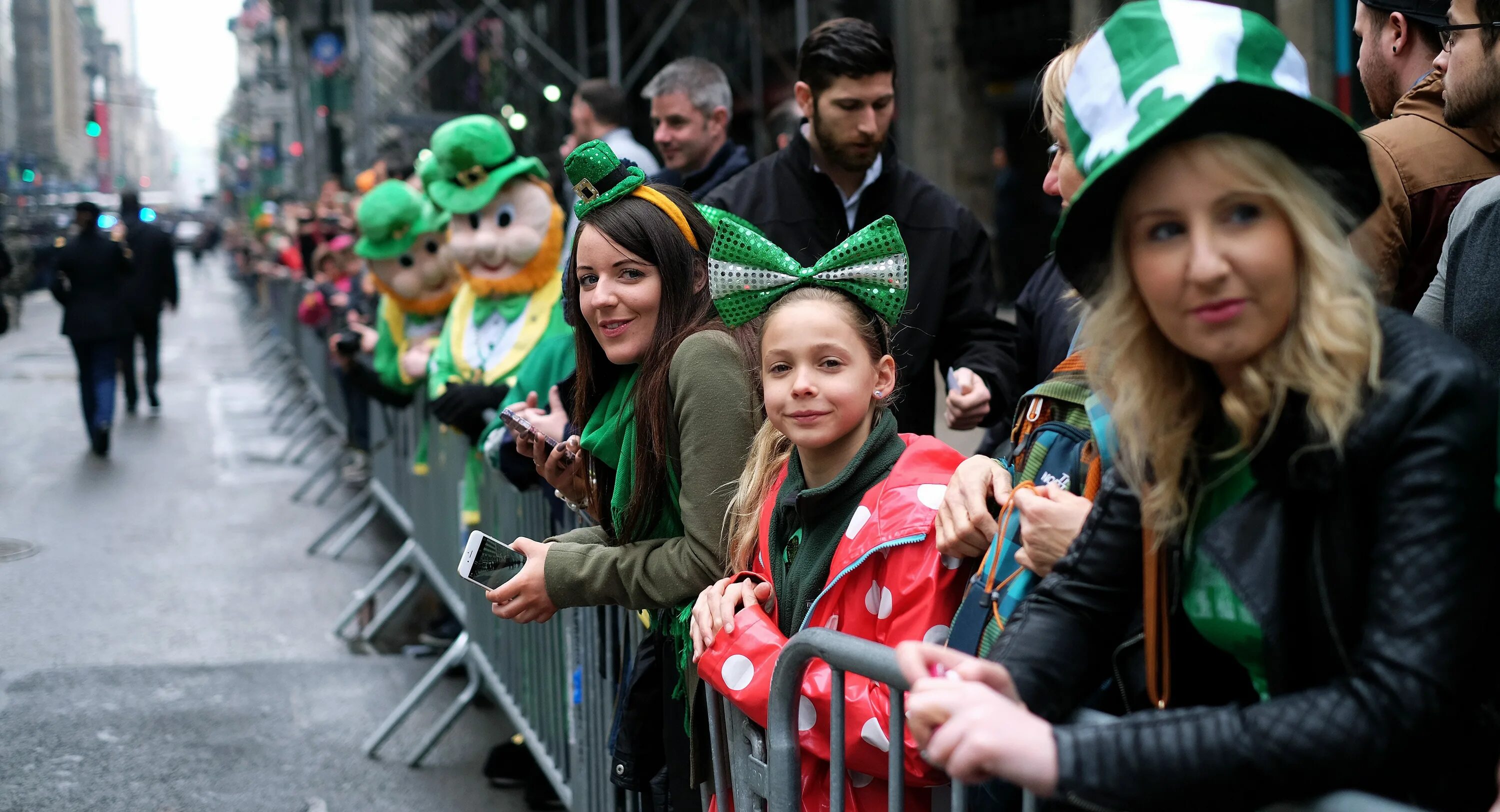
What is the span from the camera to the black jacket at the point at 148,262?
14641 mm

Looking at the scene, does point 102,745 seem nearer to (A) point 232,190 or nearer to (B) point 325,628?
(B) point 325,628

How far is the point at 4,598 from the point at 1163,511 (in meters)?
7.61

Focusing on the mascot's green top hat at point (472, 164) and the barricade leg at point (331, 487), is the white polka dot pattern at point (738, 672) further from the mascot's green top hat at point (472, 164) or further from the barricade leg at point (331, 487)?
the barricade leg at point (331, 487)

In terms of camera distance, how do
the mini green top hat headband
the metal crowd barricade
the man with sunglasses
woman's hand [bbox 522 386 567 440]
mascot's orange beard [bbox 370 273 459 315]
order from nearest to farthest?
the man with sunglasses, the mini green top hat headband, the metal crowd barricade, woman's hand [bbox 522 386 567 440], mascot's orange beard [bbox 370 273 459 315]

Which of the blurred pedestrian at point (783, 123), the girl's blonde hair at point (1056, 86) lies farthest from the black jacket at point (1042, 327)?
the blurred pedestrian at point (783, 123)

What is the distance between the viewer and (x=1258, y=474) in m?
1.58

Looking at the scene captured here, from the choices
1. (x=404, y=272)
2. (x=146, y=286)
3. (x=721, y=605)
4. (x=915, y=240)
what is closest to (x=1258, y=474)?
(x=721, y=605)

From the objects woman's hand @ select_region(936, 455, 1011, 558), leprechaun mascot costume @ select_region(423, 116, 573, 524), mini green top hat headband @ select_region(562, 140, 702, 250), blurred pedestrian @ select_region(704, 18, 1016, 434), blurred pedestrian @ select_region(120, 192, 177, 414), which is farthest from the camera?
blurred pedestrian @ select_region(120, 192, 177, 414)

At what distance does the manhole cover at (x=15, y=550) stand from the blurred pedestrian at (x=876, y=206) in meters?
6.20

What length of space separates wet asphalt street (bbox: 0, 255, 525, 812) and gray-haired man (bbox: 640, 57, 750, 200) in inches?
96.5

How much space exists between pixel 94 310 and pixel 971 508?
12.6m

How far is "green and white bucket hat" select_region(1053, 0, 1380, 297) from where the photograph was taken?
1541 millimetres

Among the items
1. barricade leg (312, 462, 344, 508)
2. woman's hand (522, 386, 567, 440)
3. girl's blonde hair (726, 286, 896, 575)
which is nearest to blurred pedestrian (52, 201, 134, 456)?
barricade leg (312, 462, 344, 508)

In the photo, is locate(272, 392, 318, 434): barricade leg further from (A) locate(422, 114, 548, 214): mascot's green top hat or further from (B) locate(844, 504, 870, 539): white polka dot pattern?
(B) locate(844, 504, 870, 539): white polka dot pattern
